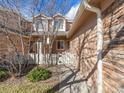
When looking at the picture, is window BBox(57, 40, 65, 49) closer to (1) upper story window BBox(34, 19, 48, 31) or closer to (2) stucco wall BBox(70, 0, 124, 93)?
(1) upper story window BBox(34, 19, 48, 31)

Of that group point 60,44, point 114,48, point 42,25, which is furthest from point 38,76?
point 60,44

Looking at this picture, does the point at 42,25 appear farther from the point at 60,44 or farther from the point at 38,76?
the point at 60,44

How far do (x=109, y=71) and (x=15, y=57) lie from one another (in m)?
8.56

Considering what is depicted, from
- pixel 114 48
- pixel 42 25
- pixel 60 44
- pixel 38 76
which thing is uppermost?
pixel 42 25

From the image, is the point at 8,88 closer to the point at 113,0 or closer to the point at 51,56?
the point at 113,0

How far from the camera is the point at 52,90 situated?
27.2 ft

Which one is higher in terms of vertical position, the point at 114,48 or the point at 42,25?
the point at 42,25

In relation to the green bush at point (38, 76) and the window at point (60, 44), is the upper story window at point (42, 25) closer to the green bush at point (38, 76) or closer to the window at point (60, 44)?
the green bush at point (38, 76)

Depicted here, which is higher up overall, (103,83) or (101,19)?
(101,19)

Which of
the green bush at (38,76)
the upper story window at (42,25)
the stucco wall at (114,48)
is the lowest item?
the green bush at (38,76)

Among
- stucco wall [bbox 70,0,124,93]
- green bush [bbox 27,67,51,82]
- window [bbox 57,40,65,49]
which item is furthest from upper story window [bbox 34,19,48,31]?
stucco wall [bbox 70,0,124,93]

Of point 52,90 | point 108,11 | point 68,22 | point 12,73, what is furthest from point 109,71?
point 68,22

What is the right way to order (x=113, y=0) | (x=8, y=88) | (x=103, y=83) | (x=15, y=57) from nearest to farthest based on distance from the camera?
(x=113, y=0) → (x=103, y=83) → (x=8, y=88) → (x=15, y=57)

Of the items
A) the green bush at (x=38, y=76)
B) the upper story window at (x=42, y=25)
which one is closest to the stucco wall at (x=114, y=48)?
the green bush at (x=38, y=76)
